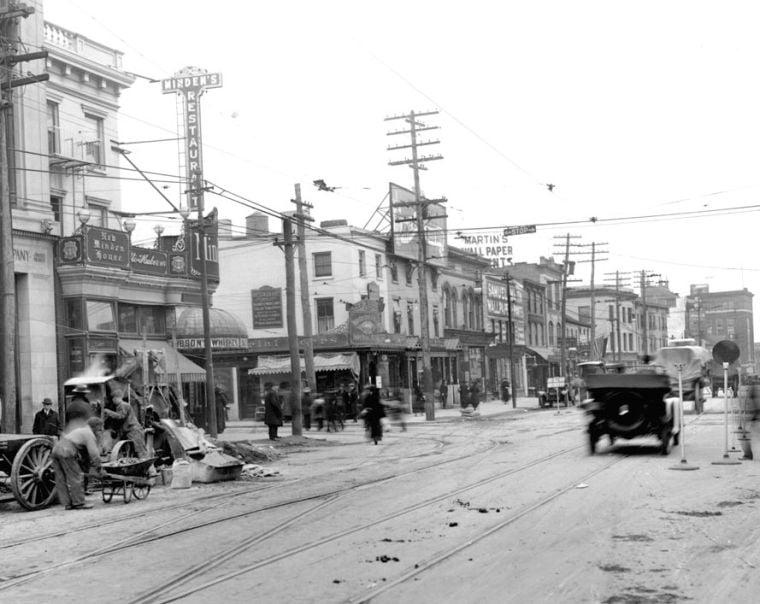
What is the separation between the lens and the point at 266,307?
52.1m

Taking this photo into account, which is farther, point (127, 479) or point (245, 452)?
point (245, 452)

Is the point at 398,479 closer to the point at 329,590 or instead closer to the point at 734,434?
the point at 329,590

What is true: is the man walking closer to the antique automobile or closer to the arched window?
the antique automobile

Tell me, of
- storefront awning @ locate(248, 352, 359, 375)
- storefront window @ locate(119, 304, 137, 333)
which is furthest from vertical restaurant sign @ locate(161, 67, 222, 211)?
storefront awning @ locate(248, 352, 359, 375)

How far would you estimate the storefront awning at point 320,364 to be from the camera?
156 ft

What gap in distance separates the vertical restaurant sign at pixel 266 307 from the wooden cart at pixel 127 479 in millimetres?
36597

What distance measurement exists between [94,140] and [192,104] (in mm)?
5467

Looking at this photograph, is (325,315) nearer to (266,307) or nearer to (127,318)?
(266,307)

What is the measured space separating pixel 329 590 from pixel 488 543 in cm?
241

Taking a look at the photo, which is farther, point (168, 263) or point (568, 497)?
point (168, 263)

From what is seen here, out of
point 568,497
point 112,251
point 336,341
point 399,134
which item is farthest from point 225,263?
point 568,497

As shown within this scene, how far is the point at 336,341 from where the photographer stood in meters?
48.4

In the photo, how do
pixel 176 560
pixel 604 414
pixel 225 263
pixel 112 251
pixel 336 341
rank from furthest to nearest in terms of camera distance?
pixel 225 263 < pixel 336 341 < pixel 112 251 < pixel 604 414 < pixel 176 560

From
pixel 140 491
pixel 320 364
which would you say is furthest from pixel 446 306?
pixel 140 491
